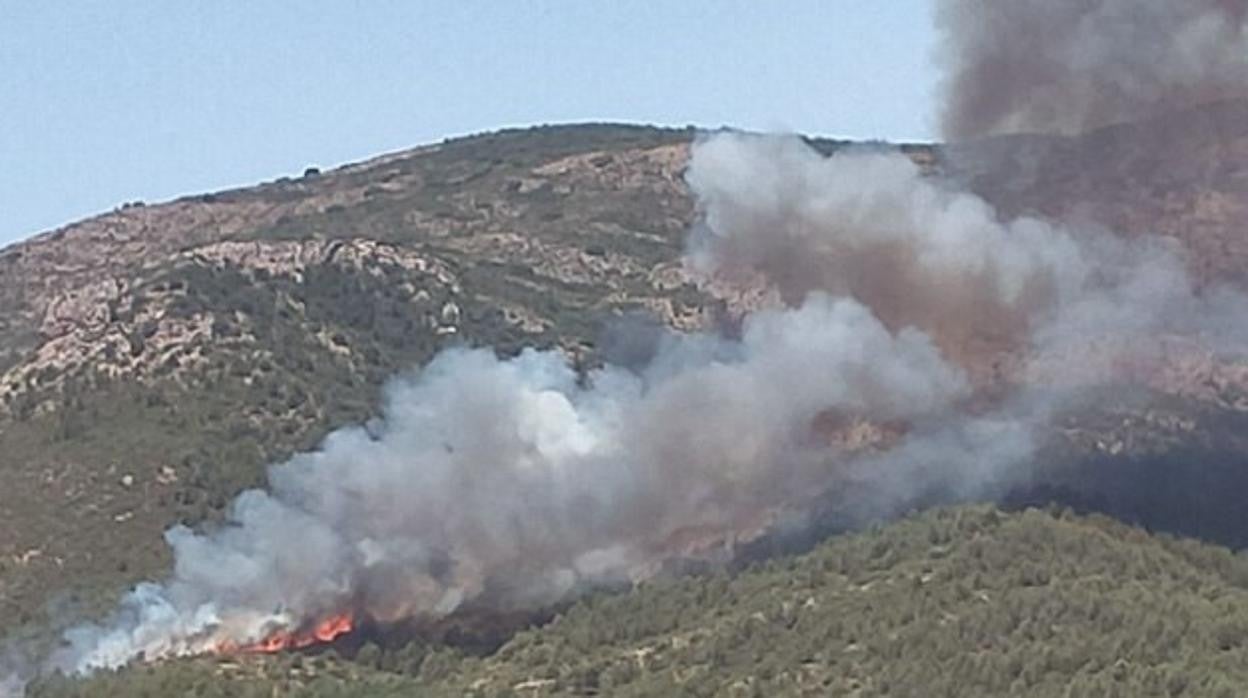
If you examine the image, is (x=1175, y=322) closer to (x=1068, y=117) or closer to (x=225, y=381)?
(x=1068, y=117)

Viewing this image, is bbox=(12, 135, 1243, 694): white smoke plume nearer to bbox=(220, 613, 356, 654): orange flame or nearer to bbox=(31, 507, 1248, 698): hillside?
bbox=(220, 613, 356, 654): orange flame

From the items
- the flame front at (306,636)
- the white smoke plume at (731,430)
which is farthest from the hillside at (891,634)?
the white smoke plume at (731,430)

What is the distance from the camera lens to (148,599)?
451 ft

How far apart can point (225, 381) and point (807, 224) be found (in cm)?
7210

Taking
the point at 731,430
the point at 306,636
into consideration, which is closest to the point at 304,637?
the point at 306,636

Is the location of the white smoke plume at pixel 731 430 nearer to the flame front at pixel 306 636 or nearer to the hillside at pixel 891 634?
the flame front at pixel 306 636

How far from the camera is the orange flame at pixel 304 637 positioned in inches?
5182

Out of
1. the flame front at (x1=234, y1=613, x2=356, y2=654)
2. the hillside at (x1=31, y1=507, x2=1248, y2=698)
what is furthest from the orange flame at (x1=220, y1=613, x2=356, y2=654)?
the hillside at (x1=31, y1=507, x2=1248, y2=698)

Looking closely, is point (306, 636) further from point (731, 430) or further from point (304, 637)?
point (731, 430)

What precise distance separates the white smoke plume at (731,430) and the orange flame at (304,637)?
1.70ft

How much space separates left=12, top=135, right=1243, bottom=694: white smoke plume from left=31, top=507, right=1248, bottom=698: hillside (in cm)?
391

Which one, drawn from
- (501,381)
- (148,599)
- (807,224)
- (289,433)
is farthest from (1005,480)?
(289,433)

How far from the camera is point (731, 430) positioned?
135m

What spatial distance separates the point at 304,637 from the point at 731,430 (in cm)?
2585
